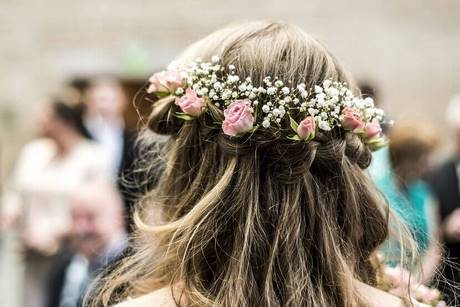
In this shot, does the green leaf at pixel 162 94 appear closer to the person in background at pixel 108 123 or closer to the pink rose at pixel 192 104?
the pink rose at pixel 192 104

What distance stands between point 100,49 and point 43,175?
224 inches

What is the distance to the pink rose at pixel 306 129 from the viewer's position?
1863 millimetres

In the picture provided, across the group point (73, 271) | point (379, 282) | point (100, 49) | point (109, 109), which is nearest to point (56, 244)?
point (73, 271)

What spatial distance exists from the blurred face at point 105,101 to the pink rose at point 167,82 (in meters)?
5.17

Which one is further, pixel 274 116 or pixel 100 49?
pixel 100 49

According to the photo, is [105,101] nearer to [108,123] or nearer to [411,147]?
[108,123]

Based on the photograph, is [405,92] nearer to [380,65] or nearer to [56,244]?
[380,65]

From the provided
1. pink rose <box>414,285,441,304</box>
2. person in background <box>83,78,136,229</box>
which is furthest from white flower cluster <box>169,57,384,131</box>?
person in background <box>83,78,136,229</box>

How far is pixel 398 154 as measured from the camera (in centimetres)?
489

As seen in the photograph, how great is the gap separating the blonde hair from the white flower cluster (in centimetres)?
3

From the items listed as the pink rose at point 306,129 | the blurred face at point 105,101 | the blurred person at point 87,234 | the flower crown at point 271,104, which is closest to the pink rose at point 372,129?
the flower crown at point 271,104

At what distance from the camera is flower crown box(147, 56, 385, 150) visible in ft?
6.21

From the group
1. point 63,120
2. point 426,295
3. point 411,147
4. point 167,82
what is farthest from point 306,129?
point 63,120

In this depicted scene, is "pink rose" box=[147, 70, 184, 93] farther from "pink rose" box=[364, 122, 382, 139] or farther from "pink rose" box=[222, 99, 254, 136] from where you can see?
"pink rose" box=[364, 122, 382, 139]
